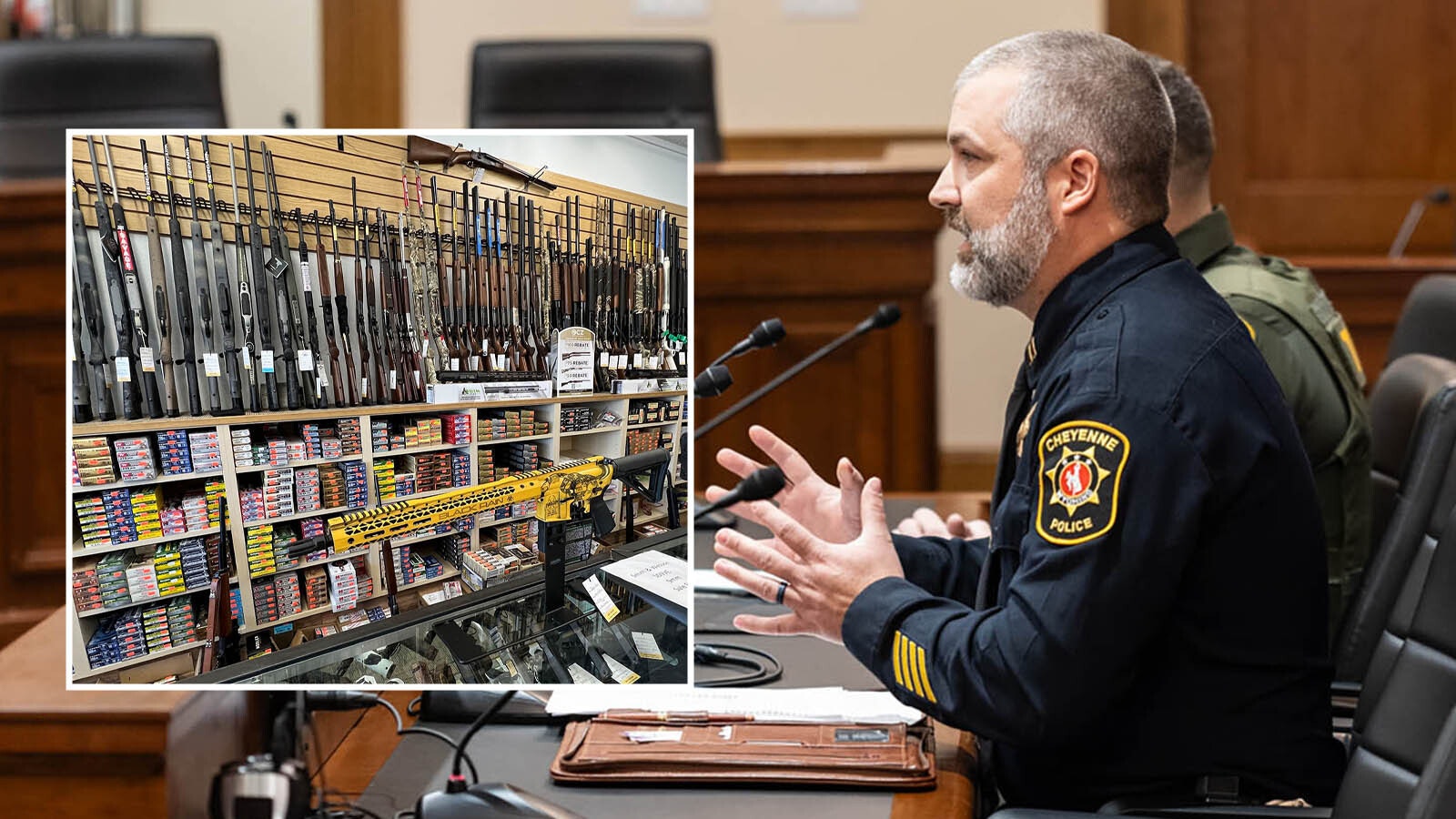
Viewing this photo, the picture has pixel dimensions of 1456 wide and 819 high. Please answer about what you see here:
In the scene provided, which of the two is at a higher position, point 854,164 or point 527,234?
point 854,164

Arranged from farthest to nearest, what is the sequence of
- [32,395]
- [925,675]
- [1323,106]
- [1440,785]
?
1. [1323,106]
2. [32,395]
3. [925,675]
4. [1440,785]

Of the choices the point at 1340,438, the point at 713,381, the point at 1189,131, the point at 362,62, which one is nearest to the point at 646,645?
the point at 713,381

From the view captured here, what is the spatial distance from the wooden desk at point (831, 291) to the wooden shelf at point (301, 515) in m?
1.55

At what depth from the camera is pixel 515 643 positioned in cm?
105

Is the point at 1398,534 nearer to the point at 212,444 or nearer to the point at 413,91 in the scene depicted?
the point at 212,444

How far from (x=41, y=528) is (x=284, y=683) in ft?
5.79

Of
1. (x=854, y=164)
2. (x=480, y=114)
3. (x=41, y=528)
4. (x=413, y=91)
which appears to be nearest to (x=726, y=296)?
(x=854, y=164)

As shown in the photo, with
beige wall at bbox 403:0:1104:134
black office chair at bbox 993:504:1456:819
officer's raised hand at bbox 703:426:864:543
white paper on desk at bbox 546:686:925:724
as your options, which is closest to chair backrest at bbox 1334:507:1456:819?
black office chair at bbox 993:504:1456:819

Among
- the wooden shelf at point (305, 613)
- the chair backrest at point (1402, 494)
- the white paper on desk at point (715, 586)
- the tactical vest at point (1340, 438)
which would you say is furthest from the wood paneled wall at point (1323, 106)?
the wooden shelf at point (305, 613)

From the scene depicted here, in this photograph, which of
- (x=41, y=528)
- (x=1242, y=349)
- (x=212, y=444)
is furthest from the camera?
(x=41, y=528)

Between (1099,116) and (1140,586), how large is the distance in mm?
405

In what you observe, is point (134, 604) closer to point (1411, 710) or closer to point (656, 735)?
point (656, 735)

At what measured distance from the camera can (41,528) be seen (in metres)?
2.51

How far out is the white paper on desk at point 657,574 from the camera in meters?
1.07
